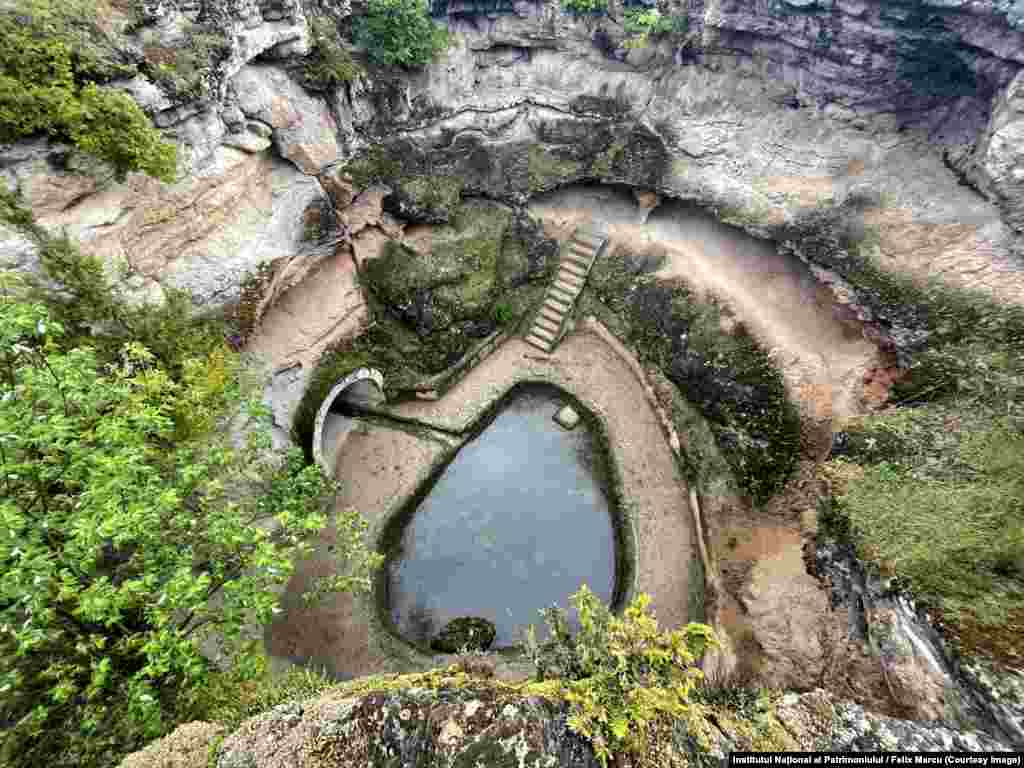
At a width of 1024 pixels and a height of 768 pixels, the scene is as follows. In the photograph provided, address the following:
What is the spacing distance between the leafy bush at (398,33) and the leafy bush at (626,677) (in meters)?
18.5

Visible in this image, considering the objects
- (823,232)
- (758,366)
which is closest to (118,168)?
(758,366)

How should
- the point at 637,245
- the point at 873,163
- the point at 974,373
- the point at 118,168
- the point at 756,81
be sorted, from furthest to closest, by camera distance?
the point at 637,245, the point at 756,81, the point at 873,163, the point at 974,373, the point at 118,168

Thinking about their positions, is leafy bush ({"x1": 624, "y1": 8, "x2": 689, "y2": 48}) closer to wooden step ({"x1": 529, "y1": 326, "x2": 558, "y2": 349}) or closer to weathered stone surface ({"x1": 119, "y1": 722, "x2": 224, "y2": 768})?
wooden step ({"x1": 529, "y1": 326, "x2": 558, "y2": 349})

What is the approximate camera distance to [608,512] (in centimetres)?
1716

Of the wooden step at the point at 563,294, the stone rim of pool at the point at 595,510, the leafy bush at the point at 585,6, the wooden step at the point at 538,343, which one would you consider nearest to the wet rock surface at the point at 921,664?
the stone rim of pool at the point at 595,510

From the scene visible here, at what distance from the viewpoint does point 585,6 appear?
18016 mm

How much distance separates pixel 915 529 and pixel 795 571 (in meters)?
4.19

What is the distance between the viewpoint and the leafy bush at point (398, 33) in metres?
16.3

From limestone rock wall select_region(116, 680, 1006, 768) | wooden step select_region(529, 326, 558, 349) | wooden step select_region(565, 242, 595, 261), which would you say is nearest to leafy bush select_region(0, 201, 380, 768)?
limestone rock wall select_region(116, 680, 1006, 768)

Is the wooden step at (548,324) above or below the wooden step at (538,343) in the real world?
above

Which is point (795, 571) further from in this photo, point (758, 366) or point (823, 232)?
point (823, 232)

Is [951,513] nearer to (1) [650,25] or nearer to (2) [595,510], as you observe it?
(2) [595,510]

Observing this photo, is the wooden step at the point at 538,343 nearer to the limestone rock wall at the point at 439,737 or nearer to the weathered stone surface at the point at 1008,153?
the weathered stone surface at the point at 1008,153

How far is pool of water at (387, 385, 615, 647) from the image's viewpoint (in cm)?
1565
